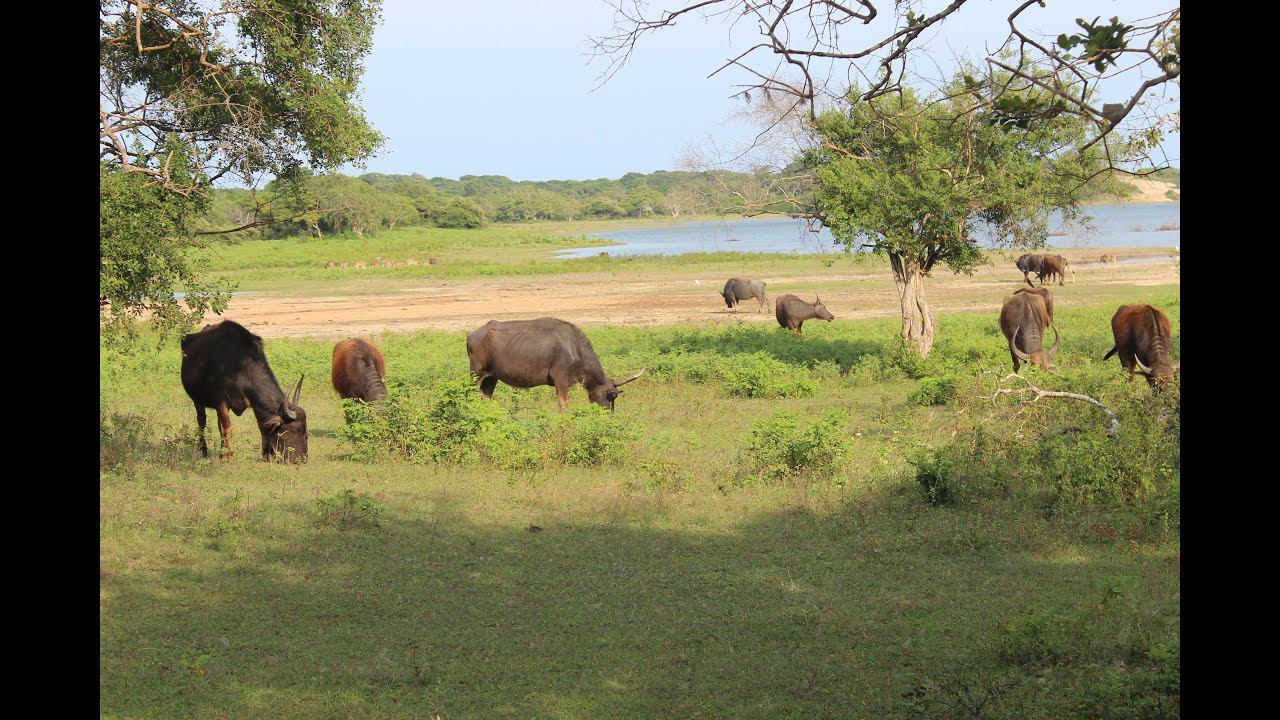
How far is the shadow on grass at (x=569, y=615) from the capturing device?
5.59 m

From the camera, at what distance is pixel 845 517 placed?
9.03 metres

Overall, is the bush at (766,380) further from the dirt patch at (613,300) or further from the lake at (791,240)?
the lake at (791,240)

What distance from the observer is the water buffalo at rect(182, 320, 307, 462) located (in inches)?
462

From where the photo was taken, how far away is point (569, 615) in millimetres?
6863

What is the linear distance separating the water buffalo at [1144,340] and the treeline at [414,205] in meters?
6.51

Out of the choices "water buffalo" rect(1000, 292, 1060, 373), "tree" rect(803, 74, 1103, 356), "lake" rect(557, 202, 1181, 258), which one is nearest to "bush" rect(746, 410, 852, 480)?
"water buffalo" rect(1000, 292, 1060, 373)

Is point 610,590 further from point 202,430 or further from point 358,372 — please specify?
point 358,372

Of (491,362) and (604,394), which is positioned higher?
(491,362)

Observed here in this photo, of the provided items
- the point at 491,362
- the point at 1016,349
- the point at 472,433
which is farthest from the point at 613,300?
the point at 472,433

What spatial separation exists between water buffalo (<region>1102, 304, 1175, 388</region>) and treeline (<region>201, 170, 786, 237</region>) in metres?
6.51

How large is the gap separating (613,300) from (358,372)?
22.2 metres

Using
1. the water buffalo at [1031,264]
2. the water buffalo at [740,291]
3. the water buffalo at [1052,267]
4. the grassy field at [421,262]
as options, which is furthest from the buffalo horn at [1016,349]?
the water buffalo at [1031,264]

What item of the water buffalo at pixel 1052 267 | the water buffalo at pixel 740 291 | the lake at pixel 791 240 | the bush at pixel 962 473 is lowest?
the bush at pixel 962 473

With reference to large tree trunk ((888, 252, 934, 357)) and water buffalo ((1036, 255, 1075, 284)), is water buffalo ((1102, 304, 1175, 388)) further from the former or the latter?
water buffalo ((1036, 255, 1075, 284))
